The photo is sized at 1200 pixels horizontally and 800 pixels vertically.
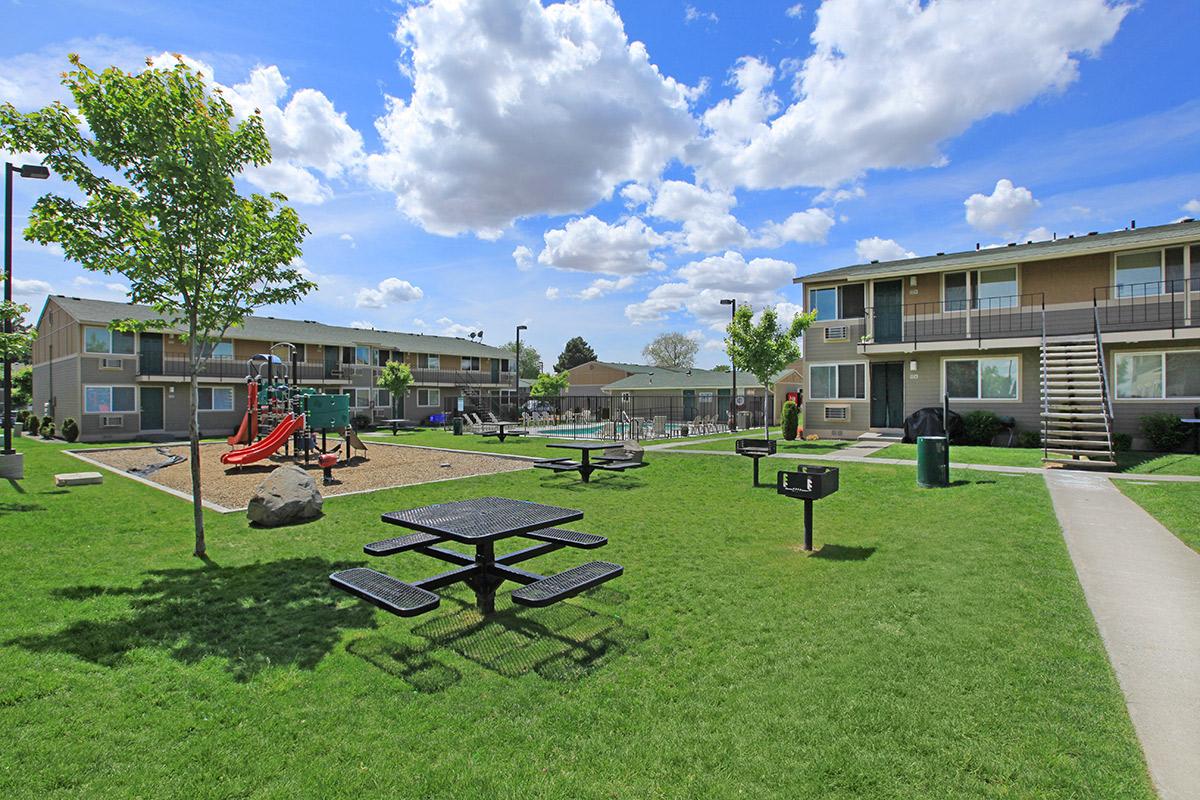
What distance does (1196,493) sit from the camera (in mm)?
10102

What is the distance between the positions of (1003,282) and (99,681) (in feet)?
80.6

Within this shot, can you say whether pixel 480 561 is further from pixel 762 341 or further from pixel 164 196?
pixel 762 341

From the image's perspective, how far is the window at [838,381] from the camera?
22578 mm

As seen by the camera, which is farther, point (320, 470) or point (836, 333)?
point (836, 333)

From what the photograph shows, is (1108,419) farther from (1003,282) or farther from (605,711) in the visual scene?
(605,711)

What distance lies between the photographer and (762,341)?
21672mm

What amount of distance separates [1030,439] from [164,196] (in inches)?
872

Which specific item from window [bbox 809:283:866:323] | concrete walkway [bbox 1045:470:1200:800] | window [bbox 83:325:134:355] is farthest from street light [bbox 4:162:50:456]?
window [bbox 809:283:866:323]

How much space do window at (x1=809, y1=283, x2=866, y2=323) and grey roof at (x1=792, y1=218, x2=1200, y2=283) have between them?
54 cm

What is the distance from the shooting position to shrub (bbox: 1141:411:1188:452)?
53.9ft

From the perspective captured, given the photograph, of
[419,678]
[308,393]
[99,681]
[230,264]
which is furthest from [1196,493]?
[308,393]

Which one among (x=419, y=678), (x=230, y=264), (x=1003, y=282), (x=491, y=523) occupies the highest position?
(x=1003, y=282)

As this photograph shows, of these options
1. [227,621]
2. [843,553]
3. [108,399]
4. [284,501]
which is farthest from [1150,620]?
[108,399]

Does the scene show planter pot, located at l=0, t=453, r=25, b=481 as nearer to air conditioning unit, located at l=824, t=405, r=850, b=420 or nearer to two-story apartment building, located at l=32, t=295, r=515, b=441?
two-story apartment building, located at l=32, t=295, r=515, b=441
